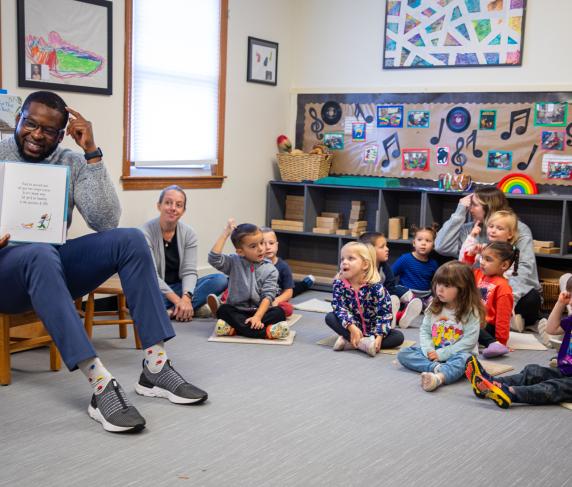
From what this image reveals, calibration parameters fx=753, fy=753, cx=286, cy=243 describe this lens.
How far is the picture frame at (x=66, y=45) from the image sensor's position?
385 cm

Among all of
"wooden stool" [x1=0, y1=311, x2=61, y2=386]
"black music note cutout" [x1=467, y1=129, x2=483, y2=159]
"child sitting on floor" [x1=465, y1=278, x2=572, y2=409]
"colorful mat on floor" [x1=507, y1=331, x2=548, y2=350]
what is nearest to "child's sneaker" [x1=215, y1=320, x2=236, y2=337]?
"wooden stool" [x1=0, y1=311, x2=61, y2=386]

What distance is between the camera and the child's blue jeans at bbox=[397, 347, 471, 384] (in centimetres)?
314

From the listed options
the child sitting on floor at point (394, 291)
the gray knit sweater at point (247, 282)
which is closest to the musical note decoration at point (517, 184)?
the child sitting on floor at point (394, 291)

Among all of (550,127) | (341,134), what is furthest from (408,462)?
(341,134)

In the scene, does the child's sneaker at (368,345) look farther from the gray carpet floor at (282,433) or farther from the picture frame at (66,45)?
the picture frame at (66,45)

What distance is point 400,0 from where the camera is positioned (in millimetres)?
5410

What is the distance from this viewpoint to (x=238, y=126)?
5480mm

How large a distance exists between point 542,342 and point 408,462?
2.01m

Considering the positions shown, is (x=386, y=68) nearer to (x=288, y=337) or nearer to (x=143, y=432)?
(x=288, y=337)

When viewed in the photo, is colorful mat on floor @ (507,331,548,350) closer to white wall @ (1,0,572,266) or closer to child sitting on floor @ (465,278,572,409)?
child sitting on floor @ (465,278,572,409)

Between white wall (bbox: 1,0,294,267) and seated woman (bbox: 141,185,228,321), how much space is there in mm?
429

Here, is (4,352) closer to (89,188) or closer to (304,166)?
(89,188)

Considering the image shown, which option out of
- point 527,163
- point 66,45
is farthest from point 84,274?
point 527,163

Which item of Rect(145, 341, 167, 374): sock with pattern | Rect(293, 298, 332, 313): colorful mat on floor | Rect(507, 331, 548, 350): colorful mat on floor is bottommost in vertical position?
Rect(293, 298, 332, 313): colorful mat on floor
